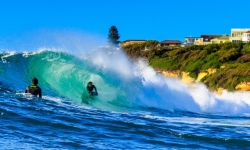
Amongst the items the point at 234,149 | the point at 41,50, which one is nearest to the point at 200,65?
the point at 41,50

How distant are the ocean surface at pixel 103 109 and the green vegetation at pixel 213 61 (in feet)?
104

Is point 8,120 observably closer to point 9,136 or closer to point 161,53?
point 9,136

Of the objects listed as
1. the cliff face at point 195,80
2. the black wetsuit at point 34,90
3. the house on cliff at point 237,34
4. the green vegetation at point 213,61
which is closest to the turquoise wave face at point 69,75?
the black wetsuit at point 34,90

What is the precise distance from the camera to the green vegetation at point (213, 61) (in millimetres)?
60653

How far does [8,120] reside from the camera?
11484 millimetres

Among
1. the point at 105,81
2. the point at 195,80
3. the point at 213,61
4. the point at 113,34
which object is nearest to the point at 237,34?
the point at 113,34

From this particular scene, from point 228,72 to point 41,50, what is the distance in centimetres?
4121

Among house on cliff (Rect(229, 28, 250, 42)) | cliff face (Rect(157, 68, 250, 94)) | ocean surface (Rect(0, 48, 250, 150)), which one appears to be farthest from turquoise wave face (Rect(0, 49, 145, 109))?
house on cliff (Rect(229, 28, 250, 42))

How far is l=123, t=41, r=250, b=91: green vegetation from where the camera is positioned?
2388 inches

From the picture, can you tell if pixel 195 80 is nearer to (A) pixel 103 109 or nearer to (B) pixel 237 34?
(B) pixel 237 34

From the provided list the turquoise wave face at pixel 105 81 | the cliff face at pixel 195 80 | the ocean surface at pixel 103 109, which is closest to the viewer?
the ocean surface at pixel 103 109

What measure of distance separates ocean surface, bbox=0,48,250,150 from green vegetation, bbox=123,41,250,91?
31.7 meters

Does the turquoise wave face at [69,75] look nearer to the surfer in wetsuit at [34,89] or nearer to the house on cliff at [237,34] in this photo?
the surfer in wetsuit at [34,89]

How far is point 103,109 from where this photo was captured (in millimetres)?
16938
